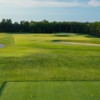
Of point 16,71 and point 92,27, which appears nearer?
point 16,71

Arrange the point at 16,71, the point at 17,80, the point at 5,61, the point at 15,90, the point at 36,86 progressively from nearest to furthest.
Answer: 1. the point at 15,90
2. the point at 36,86
3. the point at 17,80
4. the point at 16,71
5. the point at 5,61

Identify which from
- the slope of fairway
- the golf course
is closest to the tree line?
the golf course

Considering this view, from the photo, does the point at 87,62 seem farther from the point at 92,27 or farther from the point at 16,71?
the point at 92,27

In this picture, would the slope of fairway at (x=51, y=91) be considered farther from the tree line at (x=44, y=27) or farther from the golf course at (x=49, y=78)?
the tree line at (x=44, y=27)

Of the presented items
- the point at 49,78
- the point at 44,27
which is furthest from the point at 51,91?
the point at 44,27

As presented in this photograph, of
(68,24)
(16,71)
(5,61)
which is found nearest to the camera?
(16,71)

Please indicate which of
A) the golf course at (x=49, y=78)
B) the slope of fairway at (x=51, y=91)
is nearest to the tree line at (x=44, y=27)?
the golf course at (x=49, y=78)

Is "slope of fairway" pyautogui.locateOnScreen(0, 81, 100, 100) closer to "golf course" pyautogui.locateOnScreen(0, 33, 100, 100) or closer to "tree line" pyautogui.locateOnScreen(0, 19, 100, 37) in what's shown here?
"golf course" pyautogui.locateOnScreen(0, 33, 100, 100)

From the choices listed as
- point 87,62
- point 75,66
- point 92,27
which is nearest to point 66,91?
point 75,66
